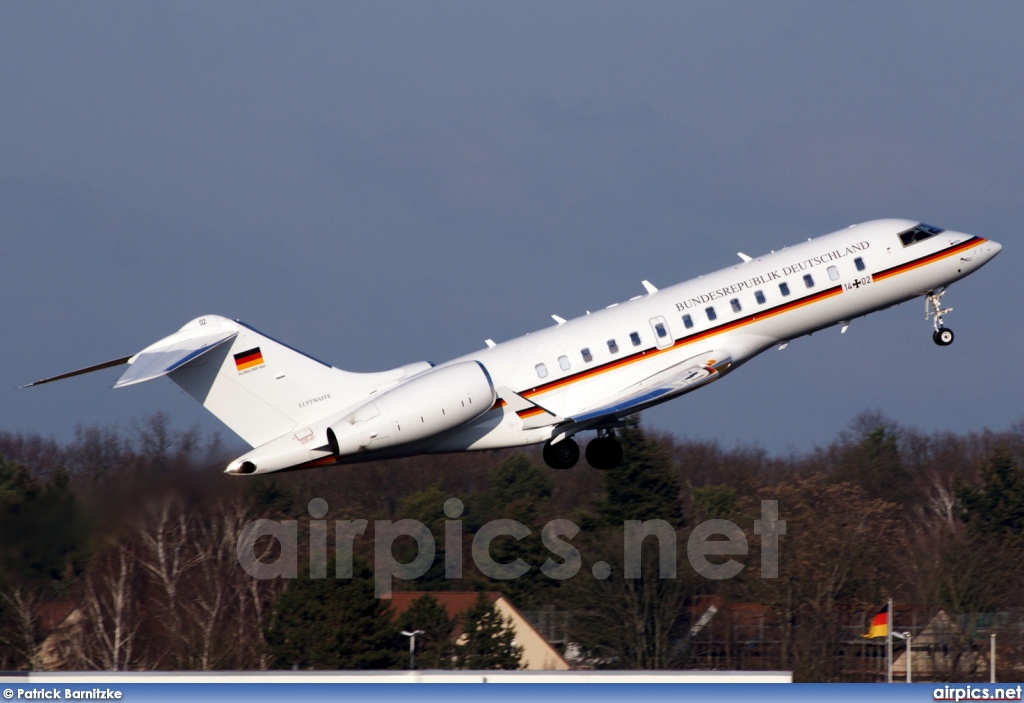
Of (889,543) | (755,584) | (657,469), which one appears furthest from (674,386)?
(657,469)

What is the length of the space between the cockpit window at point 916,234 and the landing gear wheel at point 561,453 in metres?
7.80

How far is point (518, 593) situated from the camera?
57500 millimetres

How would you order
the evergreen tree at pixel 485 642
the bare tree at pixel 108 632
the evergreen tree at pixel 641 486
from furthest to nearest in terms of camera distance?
the evergreen tree at pixel 641 486
the evergreen tree at pixel 485 642
the bare tree at pixel 108 632

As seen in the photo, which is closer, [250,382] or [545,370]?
[250,382]

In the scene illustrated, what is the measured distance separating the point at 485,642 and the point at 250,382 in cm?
2299

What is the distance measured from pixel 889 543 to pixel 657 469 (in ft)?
35.7

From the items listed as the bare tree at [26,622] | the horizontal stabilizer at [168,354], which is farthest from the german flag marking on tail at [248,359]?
the bare tree at [26,622]

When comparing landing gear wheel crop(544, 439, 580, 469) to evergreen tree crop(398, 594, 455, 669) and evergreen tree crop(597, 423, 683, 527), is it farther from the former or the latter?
evergreen tree crop(597, 423, 683, 527)

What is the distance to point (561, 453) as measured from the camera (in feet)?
94.8

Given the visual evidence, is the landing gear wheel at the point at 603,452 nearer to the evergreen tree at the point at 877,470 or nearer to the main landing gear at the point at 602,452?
the main landing gear at the point at 602,452

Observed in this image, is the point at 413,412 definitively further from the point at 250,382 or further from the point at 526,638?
the point at 526,638

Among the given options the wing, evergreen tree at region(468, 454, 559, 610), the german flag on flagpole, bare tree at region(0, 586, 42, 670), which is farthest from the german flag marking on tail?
evergreen tree at region(468, 454, 559, 610)

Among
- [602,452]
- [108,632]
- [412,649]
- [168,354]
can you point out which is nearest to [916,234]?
[602,452]
